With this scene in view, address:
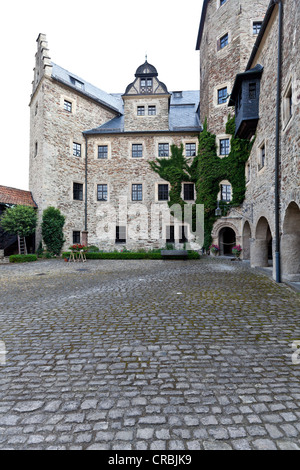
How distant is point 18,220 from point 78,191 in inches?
234

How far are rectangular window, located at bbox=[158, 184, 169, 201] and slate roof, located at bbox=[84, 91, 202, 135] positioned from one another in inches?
205

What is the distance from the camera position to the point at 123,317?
14.6 ft

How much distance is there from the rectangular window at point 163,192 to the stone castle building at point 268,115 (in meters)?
5.58

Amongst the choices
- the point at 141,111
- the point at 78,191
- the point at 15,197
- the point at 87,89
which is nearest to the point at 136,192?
the point at 78,191

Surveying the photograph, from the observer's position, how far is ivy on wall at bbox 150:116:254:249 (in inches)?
645

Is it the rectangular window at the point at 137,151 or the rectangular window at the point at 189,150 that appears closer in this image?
the rectangular window at the point at 189,150

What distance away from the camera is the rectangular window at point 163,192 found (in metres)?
20.8

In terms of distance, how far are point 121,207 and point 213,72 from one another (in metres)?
13.5

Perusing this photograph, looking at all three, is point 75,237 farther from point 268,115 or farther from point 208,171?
point 268,115

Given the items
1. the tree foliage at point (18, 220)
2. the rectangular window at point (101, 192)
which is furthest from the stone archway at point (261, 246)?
the tree foliage at point (18, 220)

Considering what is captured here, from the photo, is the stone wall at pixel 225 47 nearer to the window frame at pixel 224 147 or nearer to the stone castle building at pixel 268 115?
the stone castle building at pixel 268 115

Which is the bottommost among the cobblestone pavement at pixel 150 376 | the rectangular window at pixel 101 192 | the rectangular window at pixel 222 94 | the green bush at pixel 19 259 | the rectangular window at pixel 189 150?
the cobblestone pavement at pixel 150 376
